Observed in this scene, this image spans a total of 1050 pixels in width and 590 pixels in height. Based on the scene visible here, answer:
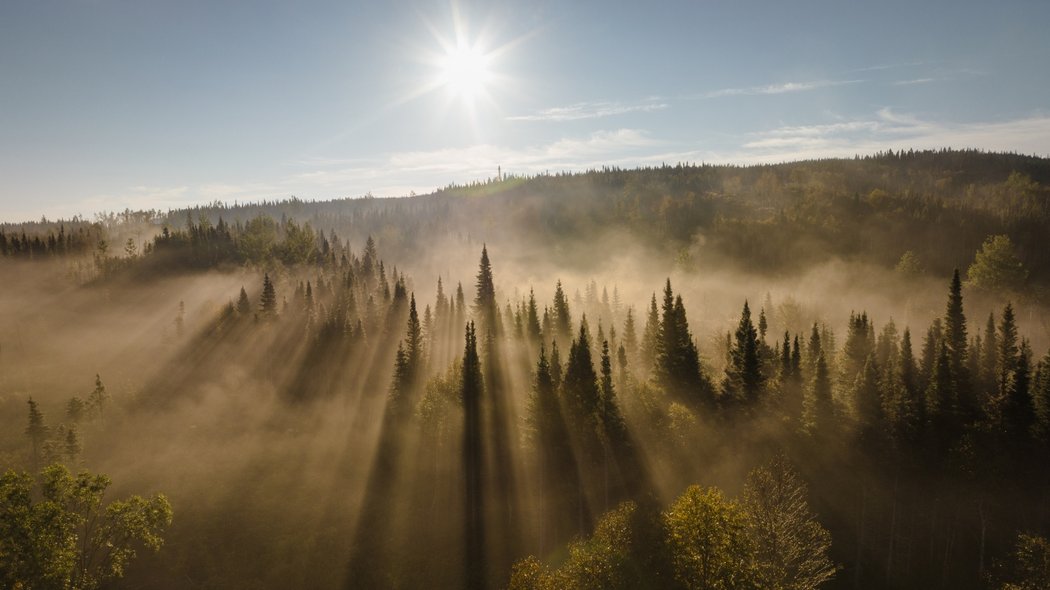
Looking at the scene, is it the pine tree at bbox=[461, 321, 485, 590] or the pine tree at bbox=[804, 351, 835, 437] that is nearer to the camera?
the pine tree at bbox=[461, 321, 485, 590]

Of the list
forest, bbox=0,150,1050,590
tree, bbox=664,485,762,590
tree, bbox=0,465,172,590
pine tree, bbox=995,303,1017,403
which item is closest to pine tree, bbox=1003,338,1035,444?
forest, bbox=0,150,1050,590

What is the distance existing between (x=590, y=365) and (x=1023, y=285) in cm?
16434

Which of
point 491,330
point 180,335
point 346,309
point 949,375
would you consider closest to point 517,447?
point 491,330

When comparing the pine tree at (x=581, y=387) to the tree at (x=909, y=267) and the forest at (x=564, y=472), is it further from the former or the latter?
the tree at (x=909, y=267)

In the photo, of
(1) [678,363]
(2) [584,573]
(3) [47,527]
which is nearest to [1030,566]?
(2) [584,573]

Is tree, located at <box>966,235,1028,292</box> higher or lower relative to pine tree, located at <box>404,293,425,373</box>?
higher

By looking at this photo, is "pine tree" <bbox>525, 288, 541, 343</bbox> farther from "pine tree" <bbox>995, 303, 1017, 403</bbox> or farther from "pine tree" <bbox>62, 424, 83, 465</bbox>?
"pine tree" <bbox>62, 424, 83, 465</bbox>

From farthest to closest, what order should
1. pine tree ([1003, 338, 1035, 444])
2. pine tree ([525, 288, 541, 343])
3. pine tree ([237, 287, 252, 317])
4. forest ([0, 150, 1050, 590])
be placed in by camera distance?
pine tree ([237, 287, 252, 317]) < pine tree ([525, 288, 541, 343]) < pine tree ([1003, 338, 1035, 444]) < forest ([0, 150, 1050, 590])

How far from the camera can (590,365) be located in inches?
2997

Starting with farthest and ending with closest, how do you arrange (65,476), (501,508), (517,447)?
1. (517,447)
2. (501,508)
3. (65,476)

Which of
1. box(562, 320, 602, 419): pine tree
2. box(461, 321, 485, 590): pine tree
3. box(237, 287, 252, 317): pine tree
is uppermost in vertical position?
box(237, 287, 252, 317): pine tree

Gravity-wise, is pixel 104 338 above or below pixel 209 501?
above

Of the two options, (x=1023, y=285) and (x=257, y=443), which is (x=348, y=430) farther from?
(x=1023, y=285)

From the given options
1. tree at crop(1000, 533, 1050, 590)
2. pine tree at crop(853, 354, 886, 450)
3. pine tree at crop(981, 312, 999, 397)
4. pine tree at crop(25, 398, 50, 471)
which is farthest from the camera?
pine tree at crop(25, 398, 50, 471)
